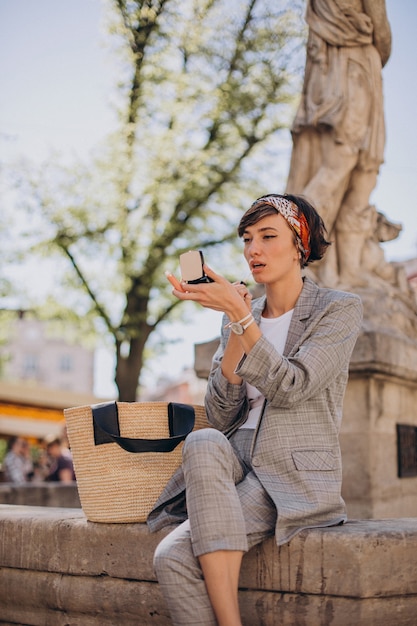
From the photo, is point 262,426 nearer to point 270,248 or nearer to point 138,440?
point 138,440

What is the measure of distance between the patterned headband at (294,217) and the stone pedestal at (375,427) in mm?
1811

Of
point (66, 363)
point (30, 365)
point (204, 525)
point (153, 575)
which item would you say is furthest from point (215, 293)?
point (30, 365)

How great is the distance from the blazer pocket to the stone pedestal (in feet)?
6.55

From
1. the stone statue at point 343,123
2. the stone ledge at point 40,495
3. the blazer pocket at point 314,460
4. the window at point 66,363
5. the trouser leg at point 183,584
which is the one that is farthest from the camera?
the window at point 66,363

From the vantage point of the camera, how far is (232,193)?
16.8 metres

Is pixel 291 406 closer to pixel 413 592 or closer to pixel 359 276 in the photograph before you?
pixel 413 592

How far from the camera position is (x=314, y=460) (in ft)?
8.73

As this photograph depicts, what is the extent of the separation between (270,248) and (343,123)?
11.3 feet

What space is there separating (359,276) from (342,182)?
798 millimetres

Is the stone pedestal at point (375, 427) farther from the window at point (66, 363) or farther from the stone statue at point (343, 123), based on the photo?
the window at point (66, 363)

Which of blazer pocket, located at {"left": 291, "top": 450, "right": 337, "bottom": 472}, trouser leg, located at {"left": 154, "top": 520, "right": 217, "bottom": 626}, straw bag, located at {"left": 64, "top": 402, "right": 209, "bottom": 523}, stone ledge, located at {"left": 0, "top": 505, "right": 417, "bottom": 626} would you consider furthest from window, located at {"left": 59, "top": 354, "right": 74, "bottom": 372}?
trouser leg, located at {"left": 154, "top": 520, "right": 217, "bottom": 626}

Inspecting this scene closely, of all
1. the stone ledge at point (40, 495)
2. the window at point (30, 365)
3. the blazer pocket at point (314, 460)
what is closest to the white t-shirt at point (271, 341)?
the blazer pocket at point (314, 460)

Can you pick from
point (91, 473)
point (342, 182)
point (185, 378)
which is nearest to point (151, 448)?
point (91, 473)

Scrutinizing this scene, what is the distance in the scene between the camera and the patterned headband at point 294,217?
2.94m
